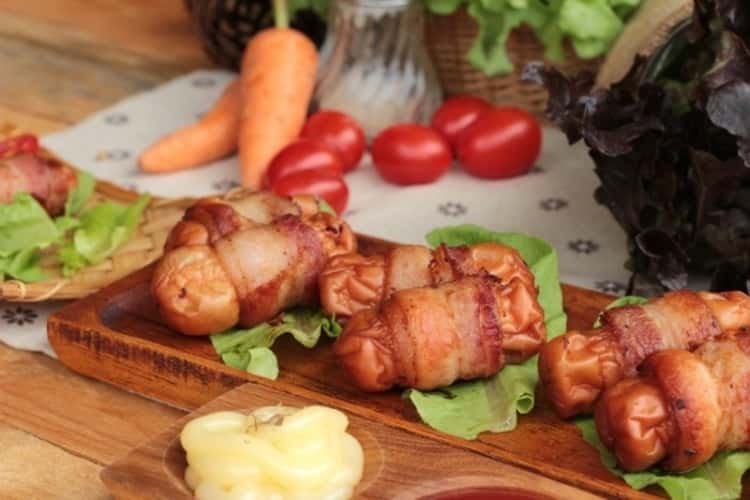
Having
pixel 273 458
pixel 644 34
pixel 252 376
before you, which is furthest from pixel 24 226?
pixel 644 34

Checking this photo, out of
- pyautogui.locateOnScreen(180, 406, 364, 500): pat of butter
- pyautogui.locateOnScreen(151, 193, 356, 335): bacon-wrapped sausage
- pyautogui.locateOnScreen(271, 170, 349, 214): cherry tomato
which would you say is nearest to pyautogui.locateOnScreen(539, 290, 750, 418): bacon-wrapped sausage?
pyautogui.locateOnScreen(180, 406, 364, 500): pat of butter

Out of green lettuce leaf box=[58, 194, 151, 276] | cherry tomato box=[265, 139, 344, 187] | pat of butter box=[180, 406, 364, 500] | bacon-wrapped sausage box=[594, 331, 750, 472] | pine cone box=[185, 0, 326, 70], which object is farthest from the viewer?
pine cone box=[185, 0, 326, 70]

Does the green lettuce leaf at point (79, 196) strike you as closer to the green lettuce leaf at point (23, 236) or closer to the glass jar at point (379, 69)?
the green lettuce leaf at point (23, 236)

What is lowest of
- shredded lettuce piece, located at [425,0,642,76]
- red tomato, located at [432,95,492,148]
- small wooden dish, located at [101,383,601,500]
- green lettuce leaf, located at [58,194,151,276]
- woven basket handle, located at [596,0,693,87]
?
green lettuce leaf, located at [58,194,151,276]

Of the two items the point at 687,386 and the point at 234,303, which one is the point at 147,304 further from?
the point at 687,386

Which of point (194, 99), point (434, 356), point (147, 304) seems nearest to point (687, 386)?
point (434, 356)

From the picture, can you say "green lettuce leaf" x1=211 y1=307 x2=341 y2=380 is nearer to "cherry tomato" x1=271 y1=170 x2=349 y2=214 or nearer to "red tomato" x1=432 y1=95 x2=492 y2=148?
"cherry tomato" x1=271 y1=170 x2=349 y2=214

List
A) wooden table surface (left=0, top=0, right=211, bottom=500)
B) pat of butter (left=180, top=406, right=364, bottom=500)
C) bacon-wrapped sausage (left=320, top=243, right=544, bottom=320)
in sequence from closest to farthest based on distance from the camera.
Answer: pat of butter (left=180, top=406, right=364, bottom=500) < wooden table surface (left=0, top=0, right=211, bottom=500) < bacon-wrapped sausage (left=320, top=243, right=544, bottom=320)
